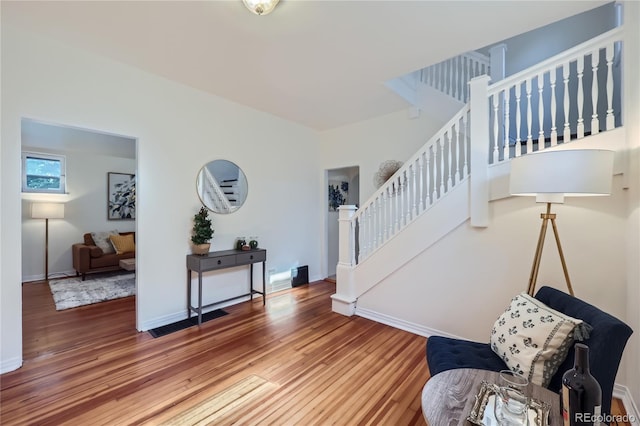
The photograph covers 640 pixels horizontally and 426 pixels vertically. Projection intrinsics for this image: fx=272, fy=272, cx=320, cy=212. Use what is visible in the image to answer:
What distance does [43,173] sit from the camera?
16.8ft

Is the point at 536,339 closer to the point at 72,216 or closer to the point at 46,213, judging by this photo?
the point at 46,213

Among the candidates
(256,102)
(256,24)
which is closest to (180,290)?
(256,102)

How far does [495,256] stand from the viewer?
7.92ft

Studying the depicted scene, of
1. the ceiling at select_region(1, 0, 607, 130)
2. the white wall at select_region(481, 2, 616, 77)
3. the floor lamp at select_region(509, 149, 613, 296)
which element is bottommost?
the floor lamp at select_region(509, 149, 613, 296)

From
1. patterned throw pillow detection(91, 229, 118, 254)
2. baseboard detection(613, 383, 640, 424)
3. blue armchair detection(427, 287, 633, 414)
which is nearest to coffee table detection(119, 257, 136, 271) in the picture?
patterned throw pillow detection(91, 229, 118, 254)

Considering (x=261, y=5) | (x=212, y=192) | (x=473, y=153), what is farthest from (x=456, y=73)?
(x=212, y=192)

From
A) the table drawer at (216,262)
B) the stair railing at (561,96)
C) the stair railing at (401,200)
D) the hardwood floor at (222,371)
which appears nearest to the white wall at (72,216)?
the hardwood floor at (222,371)

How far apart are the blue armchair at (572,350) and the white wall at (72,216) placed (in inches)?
263

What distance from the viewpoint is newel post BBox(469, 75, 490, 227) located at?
2.44 meters

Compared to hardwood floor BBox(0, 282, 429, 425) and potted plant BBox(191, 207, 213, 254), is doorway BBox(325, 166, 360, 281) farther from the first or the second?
potted plant BBox(191, 207, 213, 254)

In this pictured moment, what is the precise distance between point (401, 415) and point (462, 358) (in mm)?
549

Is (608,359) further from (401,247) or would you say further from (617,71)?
(617,71)

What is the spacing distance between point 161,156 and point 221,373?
233cm

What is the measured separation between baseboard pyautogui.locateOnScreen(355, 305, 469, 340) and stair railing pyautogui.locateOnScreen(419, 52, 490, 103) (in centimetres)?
299
